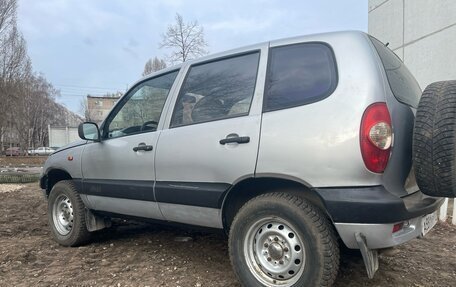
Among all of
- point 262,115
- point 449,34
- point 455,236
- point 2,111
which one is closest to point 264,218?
point 262,115

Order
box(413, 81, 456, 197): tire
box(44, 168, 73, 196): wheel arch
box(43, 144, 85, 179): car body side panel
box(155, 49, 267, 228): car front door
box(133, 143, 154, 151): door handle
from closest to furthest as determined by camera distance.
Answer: box(413, 81, 456, 197): tire, box(155, 49, 267, 228): car front door, box(133, 143, 154, 151): door handle, box(43, 144, 85, 179): car body side panel, box(44, 168, 73, 196): wheel arch

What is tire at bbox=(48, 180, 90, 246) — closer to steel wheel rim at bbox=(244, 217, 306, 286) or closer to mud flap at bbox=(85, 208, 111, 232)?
mud flap at bbox=(85, 208, 111, 232)

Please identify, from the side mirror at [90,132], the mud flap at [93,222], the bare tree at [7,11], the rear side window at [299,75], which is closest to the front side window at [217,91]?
the rear side window at [299,75]

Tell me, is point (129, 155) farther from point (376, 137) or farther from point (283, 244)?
point (376, 137)

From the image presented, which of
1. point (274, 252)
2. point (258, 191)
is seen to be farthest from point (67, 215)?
point (274, 252)

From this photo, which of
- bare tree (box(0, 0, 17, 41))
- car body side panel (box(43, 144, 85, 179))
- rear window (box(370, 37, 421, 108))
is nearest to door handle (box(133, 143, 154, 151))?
car body side panel (box(43, 144, 85, 179))

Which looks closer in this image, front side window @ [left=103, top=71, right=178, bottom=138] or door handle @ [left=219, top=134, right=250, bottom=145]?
door handle @ [left=219, top=134, right=250, bottom=145]

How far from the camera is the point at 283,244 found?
273cm

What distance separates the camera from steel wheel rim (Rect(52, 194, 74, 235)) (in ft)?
15.1

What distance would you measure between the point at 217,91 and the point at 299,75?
0.77 meters

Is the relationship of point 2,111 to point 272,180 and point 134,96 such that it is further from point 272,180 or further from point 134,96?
point 272,180

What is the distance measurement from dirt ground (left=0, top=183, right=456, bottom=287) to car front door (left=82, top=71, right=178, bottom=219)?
522 millimetres

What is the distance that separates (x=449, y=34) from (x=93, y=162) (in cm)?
836

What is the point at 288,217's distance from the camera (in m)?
2.64
